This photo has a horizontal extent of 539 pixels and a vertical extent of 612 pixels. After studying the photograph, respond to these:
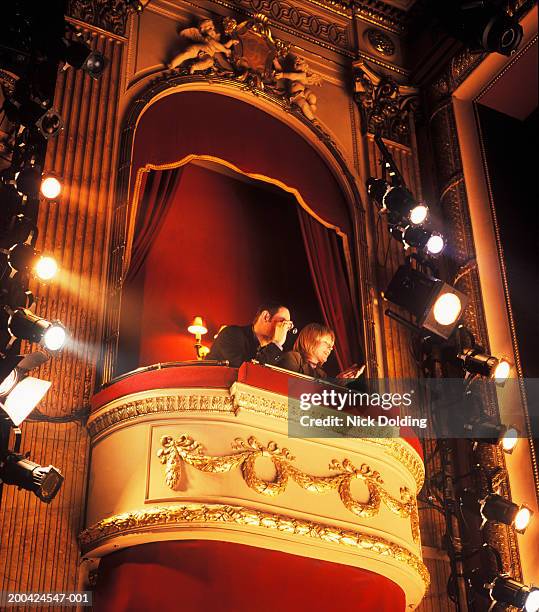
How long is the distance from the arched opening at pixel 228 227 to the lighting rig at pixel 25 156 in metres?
1.30

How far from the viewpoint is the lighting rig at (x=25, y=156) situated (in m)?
4.07

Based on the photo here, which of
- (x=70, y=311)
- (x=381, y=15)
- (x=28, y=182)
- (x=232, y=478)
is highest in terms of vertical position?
(x=381, y=15)

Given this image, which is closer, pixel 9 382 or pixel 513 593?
pixel 9 382

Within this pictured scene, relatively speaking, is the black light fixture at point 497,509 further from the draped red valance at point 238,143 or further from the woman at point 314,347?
the draped red valance at point 238,143

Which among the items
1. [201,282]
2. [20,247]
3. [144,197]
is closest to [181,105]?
[144,197]

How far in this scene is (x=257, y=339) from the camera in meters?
5.48

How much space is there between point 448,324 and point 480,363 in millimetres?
338

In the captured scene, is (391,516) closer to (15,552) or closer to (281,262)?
(15,552)

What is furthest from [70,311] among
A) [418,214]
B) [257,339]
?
[418,214]

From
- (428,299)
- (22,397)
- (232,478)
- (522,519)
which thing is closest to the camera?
(22,397)

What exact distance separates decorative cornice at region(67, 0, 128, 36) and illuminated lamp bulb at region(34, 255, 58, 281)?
226 cm

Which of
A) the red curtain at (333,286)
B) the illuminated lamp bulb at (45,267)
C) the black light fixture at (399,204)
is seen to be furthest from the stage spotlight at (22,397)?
the black light fixture at (399,204)

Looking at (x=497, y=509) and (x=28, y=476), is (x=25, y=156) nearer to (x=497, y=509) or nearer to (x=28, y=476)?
(x=28, y=476)

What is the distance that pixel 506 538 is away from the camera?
5.68 metres
